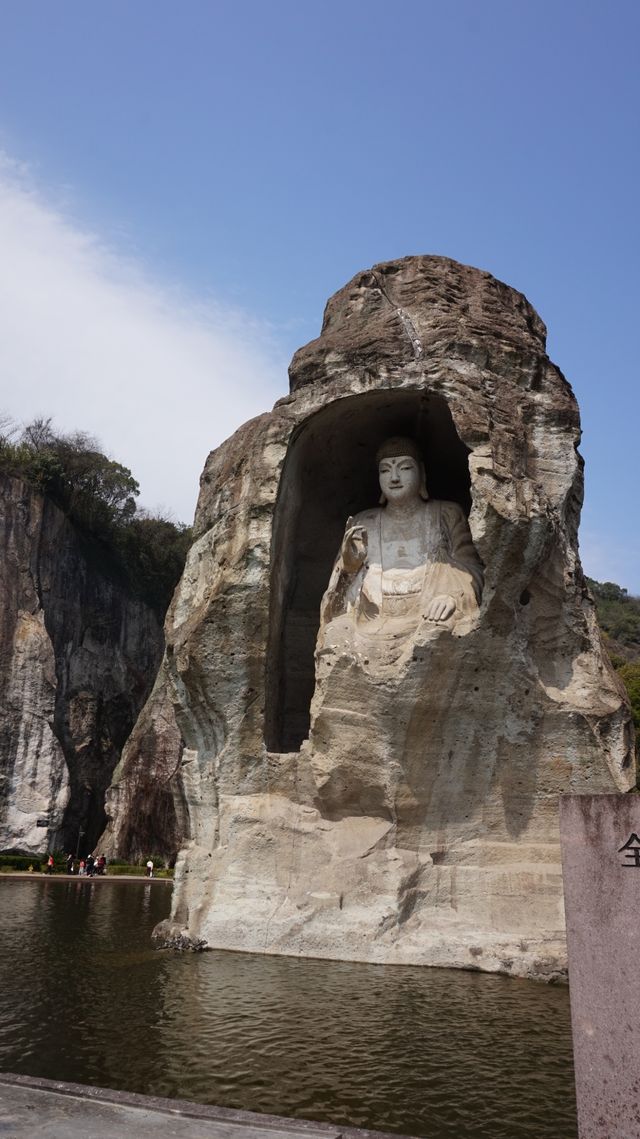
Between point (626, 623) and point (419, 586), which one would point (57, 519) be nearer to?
point (419, 586)

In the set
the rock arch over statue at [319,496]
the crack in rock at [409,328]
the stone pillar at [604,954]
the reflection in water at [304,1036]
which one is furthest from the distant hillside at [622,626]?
the stone pillar at [604,954]

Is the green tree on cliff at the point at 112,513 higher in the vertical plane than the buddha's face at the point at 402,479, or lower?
higher

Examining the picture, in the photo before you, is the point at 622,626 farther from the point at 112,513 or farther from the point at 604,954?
the point at 604,954

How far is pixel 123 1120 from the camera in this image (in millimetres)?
3893

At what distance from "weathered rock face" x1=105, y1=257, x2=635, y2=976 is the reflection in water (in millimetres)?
810

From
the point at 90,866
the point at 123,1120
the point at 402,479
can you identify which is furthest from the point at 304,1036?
the point at 90,866

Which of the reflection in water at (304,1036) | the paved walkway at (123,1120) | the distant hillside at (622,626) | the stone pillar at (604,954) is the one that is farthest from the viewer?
the distant hillside at (622,626)

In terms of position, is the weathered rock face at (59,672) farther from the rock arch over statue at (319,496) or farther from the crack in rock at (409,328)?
the crack in rock at (409,328)

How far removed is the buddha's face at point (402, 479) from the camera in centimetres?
1137

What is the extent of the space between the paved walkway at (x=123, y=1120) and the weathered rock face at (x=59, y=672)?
26069mm

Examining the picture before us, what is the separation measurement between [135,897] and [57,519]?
20.1m

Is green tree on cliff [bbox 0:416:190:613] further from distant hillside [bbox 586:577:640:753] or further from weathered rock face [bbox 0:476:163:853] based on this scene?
distant hillside [bbox 586:577:640:753]

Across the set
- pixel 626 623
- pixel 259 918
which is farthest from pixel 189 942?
pixel 626 623

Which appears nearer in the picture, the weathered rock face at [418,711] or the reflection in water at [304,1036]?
the reflection in water at [304,1036]
